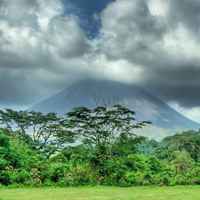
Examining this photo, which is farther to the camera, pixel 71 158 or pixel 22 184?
pixel 71 158

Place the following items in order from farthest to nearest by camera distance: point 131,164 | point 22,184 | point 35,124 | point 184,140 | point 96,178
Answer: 1. point 184,140
2. point 35,124
3. point 131,164
4. point 96,178
5. point 22,184

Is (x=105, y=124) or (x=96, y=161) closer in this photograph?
(x=96, y=161)

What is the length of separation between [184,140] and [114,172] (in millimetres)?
26615

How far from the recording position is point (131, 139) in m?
23.0

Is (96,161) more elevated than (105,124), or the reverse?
→ (105,124)

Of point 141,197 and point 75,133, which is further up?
point 75,133

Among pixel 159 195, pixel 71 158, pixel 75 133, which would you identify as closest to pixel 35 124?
pixel 75 133

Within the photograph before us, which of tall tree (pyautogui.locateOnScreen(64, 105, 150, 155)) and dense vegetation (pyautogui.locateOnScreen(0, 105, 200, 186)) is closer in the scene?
dense vegetation (pyautogui.locateOnScreen(0, 105, 200, 186))

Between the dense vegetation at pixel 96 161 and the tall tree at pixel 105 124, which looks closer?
the dense vegetation at pixel 96 161

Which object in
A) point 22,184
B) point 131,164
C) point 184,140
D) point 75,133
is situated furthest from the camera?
point 184,140

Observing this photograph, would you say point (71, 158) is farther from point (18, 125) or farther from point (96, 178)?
point (18, 125)

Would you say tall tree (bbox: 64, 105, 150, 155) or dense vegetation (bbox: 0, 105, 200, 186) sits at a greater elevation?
tall tree (bbox: 64, 105, 150, 155)

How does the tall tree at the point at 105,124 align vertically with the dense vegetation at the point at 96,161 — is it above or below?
above

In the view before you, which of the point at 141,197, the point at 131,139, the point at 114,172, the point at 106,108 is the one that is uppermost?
the point at 106,108
